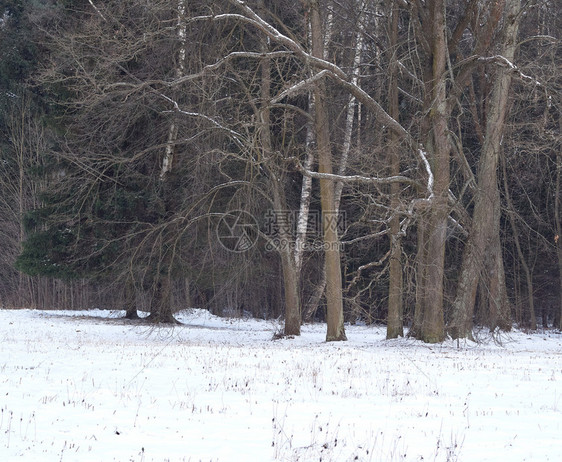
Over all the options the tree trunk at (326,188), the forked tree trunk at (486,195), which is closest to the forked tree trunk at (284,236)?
the tree trunk at (326,188)

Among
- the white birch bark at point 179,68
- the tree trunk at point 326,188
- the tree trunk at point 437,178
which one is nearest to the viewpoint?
the tree trunk at point 437,178

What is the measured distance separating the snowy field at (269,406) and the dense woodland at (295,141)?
5.13 metres

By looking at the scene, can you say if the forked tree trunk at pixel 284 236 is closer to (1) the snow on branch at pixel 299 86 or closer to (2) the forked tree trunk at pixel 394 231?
(1) the snow on branch at pixel 299 86

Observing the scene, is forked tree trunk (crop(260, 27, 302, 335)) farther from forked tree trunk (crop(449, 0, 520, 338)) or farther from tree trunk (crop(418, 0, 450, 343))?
forked tree trunk (crop(449, 0, 520, 338))

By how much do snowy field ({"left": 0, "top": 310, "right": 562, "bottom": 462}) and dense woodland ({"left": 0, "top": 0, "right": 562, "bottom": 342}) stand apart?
5.13 m

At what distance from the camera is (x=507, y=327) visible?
22.5 m

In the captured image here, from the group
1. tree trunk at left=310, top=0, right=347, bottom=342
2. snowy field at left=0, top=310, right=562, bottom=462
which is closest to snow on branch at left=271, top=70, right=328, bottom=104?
tree trunk at left=310, top=0, right=347, bottom=342

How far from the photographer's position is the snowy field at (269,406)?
19.4ft

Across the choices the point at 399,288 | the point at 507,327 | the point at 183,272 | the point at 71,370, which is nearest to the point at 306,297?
the point at 183,272

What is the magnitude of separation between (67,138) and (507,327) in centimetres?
1650

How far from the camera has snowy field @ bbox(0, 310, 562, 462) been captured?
→ 233 inches

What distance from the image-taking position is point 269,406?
776 centimetres

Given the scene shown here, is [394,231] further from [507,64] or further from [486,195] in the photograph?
[507,64]

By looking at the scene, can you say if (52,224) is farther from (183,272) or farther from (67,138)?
(183,272)
